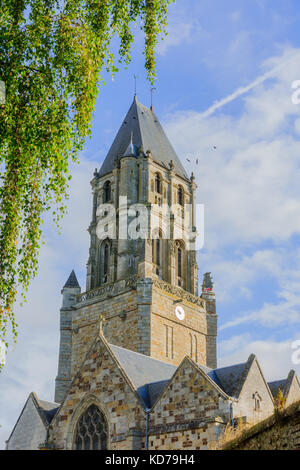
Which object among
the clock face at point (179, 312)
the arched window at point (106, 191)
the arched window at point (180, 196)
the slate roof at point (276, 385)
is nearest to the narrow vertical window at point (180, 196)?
the arched window at point (180, 196)

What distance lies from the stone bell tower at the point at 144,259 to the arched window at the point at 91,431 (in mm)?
9927

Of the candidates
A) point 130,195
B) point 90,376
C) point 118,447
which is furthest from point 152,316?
point 118,447

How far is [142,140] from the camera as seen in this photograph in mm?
39312

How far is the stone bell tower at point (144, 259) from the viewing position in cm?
3192

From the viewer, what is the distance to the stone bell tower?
105 feet

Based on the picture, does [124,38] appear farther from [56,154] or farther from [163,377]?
[163,377]

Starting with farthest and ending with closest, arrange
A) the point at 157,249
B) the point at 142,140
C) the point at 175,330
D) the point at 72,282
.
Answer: the point at 142,140, the point at 72,282, the point at 157,249, the point at 175,330

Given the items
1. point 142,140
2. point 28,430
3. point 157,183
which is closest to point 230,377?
point 28,430

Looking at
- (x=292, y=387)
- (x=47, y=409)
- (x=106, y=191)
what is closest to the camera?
(x=292, y=387)

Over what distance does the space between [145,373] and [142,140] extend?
20.8 metres

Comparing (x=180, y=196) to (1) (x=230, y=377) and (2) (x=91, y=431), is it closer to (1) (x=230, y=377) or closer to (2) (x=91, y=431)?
(1) (x=230, y=377)

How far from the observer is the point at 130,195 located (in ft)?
120

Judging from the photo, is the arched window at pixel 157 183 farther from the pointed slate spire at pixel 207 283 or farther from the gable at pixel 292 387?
the gable at pixel 292 387

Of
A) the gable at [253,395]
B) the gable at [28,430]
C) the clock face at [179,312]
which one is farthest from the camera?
the clock face at [179,312]
